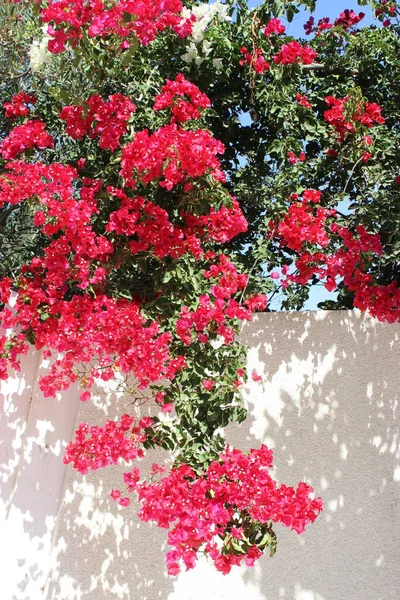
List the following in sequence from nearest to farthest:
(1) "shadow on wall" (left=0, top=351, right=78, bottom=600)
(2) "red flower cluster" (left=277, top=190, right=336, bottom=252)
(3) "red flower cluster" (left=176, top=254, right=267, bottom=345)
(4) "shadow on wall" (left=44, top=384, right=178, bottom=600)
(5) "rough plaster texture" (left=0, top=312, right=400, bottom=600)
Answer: (3) "red flower cluster" (left=176, top=254, right=267, bottom=345) < (2) "red flower cluster" (left=277, top=190, right=336, bottom=252) < (1) "shadow on wall" (left=0, top=351, right=78, bottom=600) < (5) "rough plaster texture" (left=0, top=312, right=400, bottom=600) < (4) "shadow on wall" (left=44, top=384, right=178, bottom=600)

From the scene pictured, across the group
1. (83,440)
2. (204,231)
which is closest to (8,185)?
(204,231)

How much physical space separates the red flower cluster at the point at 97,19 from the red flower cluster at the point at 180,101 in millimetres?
311

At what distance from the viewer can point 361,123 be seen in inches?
128

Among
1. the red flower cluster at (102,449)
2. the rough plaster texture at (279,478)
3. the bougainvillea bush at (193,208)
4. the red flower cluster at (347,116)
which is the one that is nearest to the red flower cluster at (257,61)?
the bougainvillea bush at (193,208)

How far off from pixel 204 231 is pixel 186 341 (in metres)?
0.54

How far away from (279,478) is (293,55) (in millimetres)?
2207

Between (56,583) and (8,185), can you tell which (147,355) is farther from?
(56,583)

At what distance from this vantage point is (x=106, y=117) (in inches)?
117

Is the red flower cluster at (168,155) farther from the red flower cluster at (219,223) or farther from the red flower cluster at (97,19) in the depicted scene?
the red flower cluster at (97,19)

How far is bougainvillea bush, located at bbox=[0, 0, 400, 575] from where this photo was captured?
2617mm

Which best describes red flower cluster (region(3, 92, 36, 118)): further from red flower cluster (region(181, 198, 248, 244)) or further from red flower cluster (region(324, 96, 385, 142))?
red flower cluster (region(324, 96, 385, 142))

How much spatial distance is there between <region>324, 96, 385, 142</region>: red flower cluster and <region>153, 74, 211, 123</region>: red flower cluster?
2.35ft

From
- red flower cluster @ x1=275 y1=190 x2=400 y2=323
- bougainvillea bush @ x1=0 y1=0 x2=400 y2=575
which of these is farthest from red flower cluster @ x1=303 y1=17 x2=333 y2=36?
red flower cluster @ x1=275 y1=190 x2=400 y2=323

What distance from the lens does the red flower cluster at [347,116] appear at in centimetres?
319
